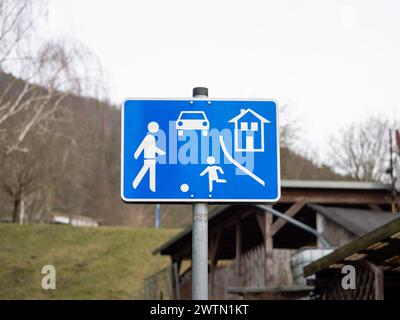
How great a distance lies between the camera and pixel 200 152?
3.55 meters

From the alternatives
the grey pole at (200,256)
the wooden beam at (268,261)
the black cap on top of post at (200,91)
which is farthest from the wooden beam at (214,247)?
the grey pole at (200,256)

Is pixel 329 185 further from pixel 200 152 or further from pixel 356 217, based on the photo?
pixel 200 152

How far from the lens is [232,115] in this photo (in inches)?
142

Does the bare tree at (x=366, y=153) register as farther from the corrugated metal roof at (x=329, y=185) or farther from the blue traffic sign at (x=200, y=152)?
the blue traffic sign at (x=200, y=152)

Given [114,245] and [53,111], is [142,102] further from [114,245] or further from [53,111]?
[114,245]

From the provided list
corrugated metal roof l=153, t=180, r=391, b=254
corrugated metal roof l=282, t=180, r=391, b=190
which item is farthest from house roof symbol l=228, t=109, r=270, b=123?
corrugated metal roof l=282, t=180, r=391, b=190

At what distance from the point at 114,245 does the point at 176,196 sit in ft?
120

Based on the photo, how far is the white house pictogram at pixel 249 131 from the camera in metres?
3.59

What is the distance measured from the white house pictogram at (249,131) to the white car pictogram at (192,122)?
0.13 meters

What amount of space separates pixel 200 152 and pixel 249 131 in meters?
0.25

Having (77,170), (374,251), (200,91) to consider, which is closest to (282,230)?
(374,251)

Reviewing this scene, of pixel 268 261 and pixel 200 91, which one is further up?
pixel 268 261

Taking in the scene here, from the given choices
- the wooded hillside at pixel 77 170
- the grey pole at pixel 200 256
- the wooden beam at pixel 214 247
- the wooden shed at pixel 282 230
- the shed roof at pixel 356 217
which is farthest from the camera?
the wooded hillside at pixel 77 170

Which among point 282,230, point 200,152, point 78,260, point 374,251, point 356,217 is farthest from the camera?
point 78,260
